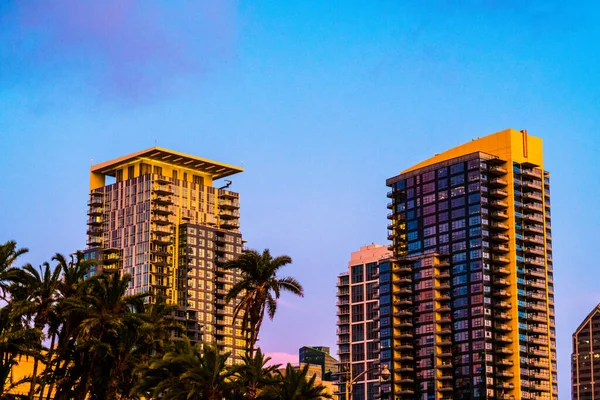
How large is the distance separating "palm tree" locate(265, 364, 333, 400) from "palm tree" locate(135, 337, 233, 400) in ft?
12.3

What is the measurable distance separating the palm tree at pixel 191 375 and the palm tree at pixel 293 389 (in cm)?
375

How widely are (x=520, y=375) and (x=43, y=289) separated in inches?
4759

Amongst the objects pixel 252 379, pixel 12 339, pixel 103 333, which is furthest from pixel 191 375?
pixel 12 339

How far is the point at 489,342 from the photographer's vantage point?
198750mm

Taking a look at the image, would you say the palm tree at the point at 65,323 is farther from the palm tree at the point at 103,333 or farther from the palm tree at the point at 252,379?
the palm tree at the point at 252,379

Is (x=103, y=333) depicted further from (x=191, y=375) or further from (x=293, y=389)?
(x=293, y=389)

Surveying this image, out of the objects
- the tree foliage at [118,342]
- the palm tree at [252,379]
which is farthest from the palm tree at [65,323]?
the palm tree at [252,379]

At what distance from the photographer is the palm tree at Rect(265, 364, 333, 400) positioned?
9031cm

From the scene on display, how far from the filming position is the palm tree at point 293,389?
90.3m

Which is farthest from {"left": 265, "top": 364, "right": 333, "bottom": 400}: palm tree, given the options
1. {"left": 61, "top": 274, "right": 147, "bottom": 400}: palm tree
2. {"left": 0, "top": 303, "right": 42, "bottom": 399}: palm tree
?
{"left": 0, "top": 303, "right": 42, "bottom": 399}: palm tree

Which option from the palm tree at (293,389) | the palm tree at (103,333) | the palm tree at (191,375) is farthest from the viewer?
the palm tree at (103,333)

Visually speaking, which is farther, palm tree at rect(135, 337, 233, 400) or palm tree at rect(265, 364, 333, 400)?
palm tree at rect(265, 364, 333, 400)

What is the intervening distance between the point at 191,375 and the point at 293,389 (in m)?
8.56

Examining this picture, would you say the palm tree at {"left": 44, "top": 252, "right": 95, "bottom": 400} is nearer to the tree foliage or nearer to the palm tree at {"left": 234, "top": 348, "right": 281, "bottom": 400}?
the tree foliage
